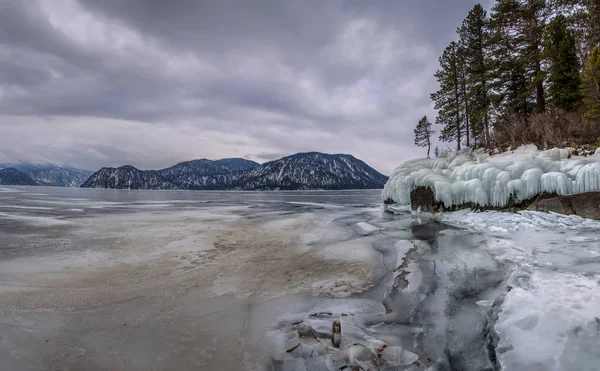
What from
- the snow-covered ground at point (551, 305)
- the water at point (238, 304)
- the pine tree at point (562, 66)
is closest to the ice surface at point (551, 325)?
the snow-covered ground at point (551, 305)

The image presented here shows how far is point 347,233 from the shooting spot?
47.4ft

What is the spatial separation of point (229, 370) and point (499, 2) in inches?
1238

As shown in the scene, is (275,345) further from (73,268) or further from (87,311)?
(73,268)

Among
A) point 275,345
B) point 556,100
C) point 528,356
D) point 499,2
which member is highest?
point 499,2

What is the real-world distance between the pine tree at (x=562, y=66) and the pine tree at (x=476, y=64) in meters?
4.23

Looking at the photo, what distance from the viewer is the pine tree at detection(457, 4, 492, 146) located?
24547 millimetres

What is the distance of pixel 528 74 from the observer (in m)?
22.8

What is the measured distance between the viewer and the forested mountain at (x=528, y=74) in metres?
17.0

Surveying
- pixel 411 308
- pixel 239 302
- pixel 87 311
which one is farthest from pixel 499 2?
pixel 87 311

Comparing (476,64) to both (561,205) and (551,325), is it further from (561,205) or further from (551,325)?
(551,325)

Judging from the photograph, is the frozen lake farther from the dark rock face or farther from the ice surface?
the dark rock face

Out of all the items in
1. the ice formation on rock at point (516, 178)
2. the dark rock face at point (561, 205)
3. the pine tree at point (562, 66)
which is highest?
the pine tree at point (562, 66)

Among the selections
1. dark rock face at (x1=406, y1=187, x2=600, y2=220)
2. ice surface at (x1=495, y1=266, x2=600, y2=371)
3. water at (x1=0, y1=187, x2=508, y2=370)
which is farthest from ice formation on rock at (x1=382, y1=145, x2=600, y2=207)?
ice surface at (x1=495, y1=266, x2=600, y2=371)

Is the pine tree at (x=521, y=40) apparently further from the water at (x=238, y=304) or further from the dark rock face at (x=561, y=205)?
the water at (x=238, y=304)
